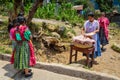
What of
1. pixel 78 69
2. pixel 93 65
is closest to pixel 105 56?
pixel 93 65

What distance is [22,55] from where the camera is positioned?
18.4 feet

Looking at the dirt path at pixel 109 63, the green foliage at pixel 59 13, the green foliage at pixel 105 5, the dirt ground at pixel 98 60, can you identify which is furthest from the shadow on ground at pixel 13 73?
the green foliage at pixel 105 5

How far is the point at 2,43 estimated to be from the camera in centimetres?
793

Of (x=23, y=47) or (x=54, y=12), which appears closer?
(x=23, y=47)

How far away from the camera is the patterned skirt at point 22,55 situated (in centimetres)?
561

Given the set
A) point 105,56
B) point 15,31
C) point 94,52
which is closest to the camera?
point 15,31

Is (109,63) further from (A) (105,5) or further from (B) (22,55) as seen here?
(A) (105,5)

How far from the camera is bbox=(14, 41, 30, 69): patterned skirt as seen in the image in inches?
221

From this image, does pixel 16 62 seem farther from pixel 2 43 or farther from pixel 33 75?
pixel 2 43

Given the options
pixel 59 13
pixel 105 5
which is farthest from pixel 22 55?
pixel 105 5

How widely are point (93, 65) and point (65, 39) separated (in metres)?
1.90

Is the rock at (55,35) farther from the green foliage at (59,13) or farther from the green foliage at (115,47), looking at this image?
the green foliage at (59,13)

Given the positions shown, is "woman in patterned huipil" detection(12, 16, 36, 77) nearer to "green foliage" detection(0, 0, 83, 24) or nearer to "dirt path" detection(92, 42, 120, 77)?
"dirt path" detection(92, 42, 120, 77)

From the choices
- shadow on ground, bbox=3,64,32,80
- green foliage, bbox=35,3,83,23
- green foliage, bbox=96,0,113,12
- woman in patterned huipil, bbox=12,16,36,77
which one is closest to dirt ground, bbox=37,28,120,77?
shadow on ground, bbox=3,64,32,80
